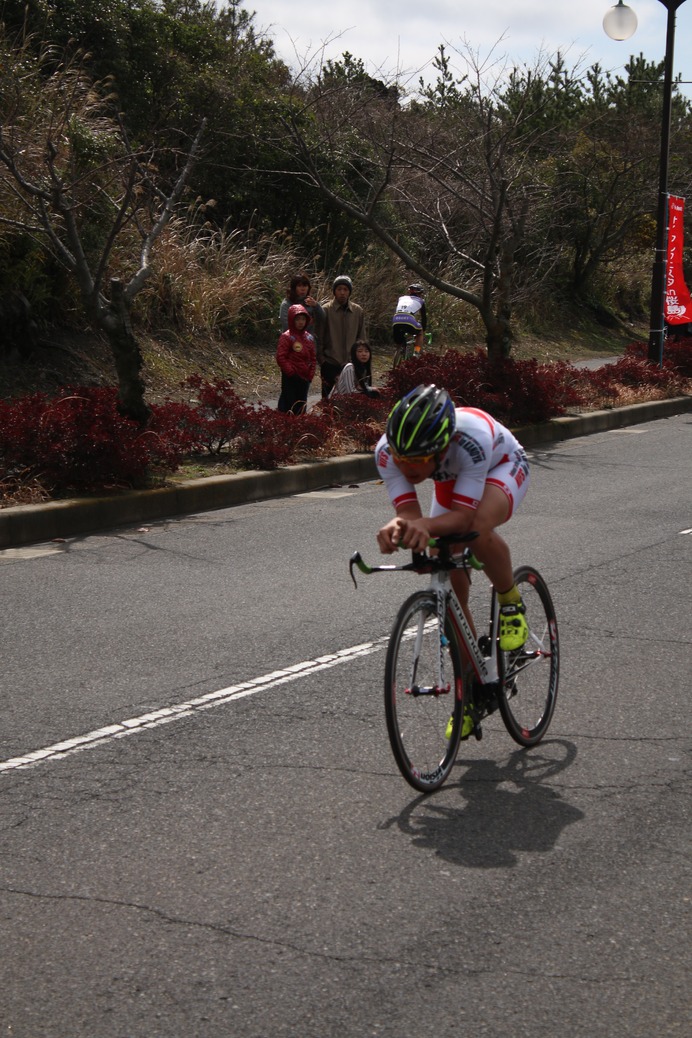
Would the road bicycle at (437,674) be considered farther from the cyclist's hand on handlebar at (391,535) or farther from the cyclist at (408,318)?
the cyclist at (408,318)

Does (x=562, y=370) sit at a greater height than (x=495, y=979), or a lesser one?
greater

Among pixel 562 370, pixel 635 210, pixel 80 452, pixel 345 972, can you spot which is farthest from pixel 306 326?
pixel 635 210

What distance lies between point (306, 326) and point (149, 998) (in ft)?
38.8

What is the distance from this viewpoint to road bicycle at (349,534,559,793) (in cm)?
478

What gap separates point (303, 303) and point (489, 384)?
9.17ft

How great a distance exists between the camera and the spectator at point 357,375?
1572cm

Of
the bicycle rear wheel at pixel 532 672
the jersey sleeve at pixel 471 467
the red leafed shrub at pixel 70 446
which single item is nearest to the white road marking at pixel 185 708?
the bicycle rear wheel at pixel 532 672

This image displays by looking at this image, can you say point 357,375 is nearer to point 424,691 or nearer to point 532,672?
point 532,672

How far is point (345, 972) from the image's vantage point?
361 cm

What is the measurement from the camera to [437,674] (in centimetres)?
491

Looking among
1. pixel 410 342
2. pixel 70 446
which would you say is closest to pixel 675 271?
pixel 410 342

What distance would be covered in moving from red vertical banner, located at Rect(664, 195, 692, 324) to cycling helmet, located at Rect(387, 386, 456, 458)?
1914cm

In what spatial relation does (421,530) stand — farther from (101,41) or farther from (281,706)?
(101,41)

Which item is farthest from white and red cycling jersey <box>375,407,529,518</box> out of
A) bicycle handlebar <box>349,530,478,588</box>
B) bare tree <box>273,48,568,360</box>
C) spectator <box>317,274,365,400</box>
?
bare tree <box>273,48,568,360</box>
